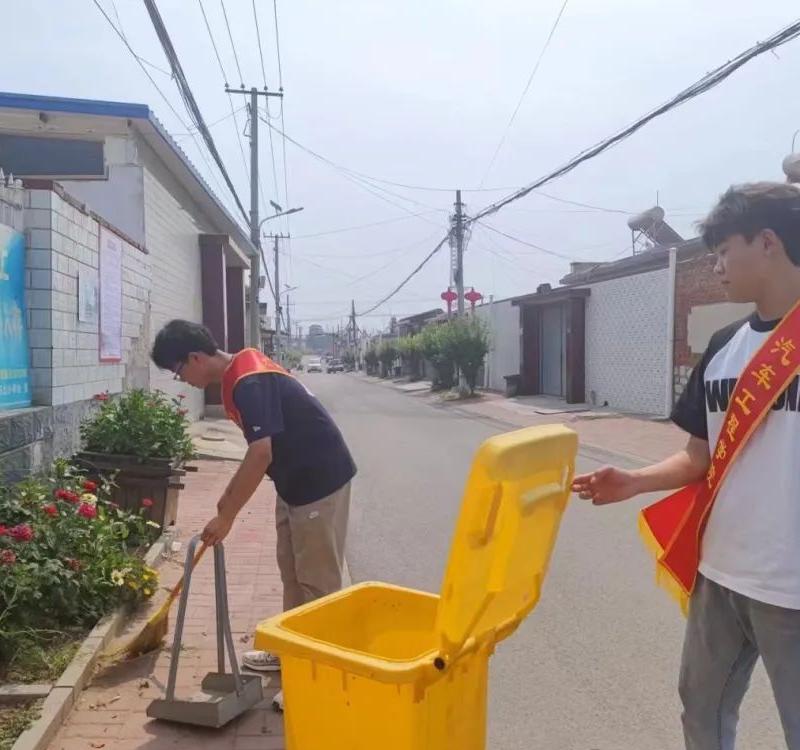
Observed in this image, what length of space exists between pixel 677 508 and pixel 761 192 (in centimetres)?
89

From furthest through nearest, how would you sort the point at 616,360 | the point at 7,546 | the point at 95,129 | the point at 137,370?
the point at 616,360, the point at 95,129, the point at 137,370, the point at 7,546

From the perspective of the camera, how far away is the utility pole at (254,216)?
2288 centimetres

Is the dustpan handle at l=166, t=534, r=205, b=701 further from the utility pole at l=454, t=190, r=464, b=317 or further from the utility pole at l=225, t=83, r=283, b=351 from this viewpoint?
the utility pole at l=454, t=190, r=464, b=317

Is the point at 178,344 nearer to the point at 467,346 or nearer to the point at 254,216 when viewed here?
the point at 254,216

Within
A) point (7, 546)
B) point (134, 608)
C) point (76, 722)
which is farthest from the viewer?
point (134, 608)

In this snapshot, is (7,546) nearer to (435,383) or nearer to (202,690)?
(202,690)

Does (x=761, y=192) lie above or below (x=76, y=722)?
above

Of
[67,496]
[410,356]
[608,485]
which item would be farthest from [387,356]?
[608,485]

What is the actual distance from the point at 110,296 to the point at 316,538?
480 centimetres

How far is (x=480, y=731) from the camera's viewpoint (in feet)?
6.88

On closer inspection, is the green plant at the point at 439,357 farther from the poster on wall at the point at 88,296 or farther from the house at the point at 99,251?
the poster on wall at the point at 88,296

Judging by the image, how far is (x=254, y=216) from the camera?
23906 mm

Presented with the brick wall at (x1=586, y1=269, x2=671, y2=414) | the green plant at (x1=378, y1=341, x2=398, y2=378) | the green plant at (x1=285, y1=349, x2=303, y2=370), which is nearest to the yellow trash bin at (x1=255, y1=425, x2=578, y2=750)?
the brick wall at (x1=586, y1=269, x2=671, y2=414)

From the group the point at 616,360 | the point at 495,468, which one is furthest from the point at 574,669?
the point at 616,360
